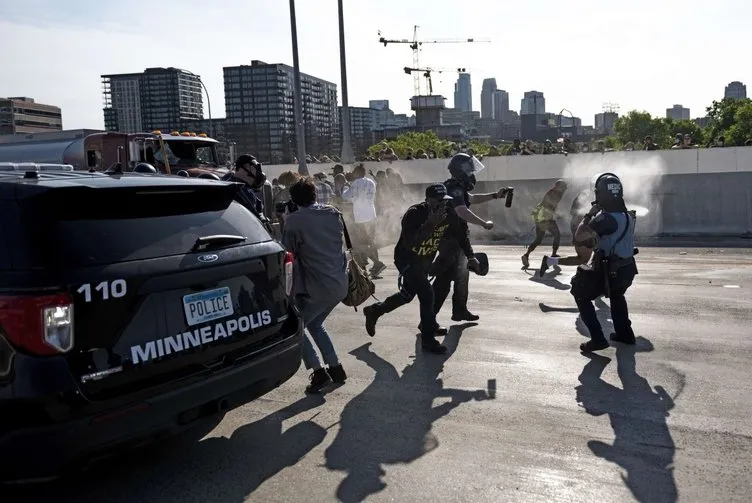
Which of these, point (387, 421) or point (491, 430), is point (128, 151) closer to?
point (387, 421)

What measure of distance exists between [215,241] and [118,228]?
0.57 m

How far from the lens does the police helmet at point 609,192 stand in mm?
6305

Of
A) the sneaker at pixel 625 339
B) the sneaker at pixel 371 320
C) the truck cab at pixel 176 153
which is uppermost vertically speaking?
the truck cab at pixel 176 153

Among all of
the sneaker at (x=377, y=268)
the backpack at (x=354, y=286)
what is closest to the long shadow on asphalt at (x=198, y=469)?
the backpack at (x=354, y=286)

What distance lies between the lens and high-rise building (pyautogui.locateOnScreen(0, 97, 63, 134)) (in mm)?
141750

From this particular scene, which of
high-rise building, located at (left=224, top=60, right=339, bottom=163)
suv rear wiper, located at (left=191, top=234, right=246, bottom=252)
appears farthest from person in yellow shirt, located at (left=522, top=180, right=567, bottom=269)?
high-rise building, located at (left=224, top=60, right=339, bottom=163)

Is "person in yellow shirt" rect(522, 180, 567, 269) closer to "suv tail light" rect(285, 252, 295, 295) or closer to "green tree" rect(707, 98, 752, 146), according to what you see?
"suv tail light" rect(285, 252, 295, 295)

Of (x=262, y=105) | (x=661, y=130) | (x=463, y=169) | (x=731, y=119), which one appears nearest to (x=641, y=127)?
(x=661, y=130)

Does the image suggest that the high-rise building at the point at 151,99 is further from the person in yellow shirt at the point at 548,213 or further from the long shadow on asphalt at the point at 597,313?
the long shadow on asphalt at the point at 597,313

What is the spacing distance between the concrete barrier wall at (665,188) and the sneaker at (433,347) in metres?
10.1

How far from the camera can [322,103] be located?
167375mm

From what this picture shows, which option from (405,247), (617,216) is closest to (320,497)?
(405,247)

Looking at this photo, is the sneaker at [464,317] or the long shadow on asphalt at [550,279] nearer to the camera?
the sneaker at [464,317]

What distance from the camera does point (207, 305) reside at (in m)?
3.91
